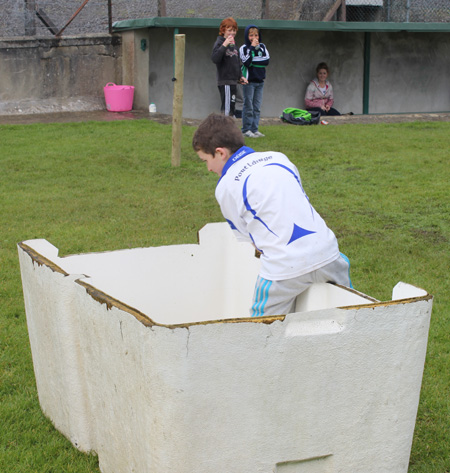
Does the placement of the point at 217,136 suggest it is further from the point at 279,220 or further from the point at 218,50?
the point at 218,50

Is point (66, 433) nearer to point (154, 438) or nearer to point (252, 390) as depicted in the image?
point (154, 438)

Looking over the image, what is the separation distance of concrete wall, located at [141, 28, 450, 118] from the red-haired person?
9.01ft

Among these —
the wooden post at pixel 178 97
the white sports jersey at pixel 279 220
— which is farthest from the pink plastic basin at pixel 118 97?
the white sports jersey at pixel 279 220

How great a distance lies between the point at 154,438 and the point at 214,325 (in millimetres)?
470

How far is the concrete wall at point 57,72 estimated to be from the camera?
13.7m

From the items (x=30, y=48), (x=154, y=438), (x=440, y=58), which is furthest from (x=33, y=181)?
(x=440, y=58)

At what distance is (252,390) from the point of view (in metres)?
2.63

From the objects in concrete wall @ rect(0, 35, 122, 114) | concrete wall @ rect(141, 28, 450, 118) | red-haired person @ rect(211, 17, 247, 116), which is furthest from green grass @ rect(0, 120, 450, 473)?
concrete wall @ rect(141, 28, 450, 118)

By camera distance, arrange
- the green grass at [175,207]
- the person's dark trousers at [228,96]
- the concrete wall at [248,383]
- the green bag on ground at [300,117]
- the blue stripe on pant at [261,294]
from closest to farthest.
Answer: the concrete wall at [248,383], the blue stripe on pant at [261,294], the green grass at [175,207], the person's dark trousers at [228,96], the green bag on ground at [300,117]

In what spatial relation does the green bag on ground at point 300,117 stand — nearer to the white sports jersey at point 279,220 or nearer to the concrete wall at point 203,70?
the concrete wall at point 203,70

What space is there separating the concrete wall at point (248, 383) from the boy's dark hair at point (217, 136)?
0.89 m

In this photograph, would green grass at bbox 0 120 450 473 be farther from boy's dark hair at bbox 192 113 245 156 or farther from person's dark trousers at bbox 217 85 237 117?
boy's dark hair at bbox 192 113 245 156

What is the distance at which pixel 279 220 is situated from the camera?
131 inches

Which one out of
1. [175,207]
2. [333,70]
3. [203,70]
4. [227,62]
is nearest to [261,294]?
[175,207]
